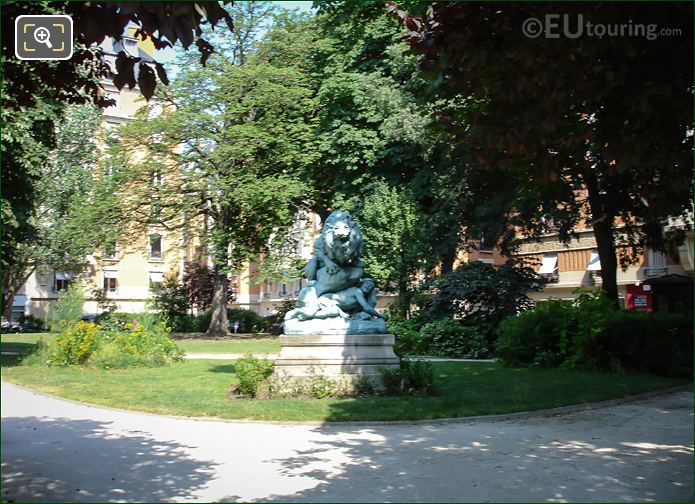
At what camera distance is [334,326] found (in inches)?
474

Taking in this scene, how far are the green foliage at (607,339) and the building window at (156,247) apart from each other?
831 inches

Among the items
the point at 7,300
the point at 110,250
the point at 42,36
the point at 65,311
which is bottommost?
the point at 65,311

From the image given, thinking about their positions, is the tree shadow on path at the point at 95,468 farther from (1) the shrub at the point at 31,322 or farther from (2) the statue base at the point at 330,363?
(1) the shrub at the point at 31,322

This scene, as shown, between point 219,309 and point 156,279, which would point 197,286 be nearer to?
point 156,279

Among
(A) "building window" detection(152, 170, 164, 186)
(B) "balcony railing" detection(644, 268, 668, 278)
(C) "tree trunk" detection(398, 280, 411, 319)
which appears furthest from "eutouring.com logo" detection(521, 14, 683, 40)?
(B) "balcony railing" detection(644, 268, 668, 278)

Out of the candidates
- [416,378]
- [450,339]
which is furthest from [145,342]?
[416,378]

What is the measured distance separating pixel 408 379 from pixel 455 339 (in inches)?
401

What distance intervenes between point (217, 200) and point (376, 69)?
9.56 m

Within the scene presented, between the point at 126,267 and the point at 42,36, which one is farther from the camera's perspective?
the point at 126,267

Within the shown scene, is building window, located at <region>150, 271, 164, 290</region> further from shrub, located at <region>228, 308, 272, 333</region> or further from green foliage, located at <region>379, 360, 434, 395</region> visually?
green foliage, located at <region>379, 360, 434, 395</region>

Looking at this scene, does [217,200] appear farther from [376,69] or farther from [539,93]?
[539,93]

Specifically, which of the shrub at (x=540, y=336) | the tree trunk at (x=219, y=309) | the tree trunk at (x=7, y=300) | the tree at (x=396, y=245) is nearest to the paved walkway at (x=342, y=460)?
the shrub at (x=540, y=336)

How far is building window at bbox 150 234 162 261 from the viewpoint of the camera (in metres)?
33.2

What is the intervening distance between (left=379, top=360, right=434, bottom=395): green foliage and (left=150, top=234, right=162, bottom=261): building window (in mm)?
23812
